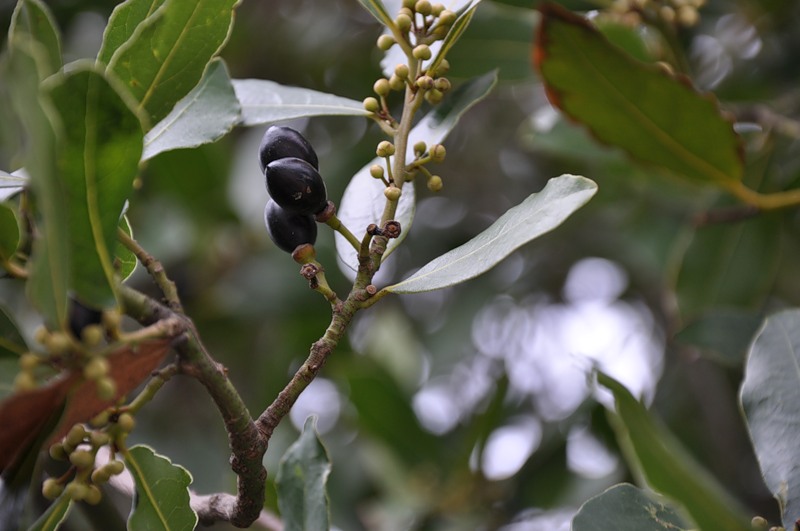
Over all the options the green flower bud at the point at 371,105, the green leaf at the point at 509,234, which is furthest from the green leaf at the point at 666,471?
the green flower bud at the point at 371,105

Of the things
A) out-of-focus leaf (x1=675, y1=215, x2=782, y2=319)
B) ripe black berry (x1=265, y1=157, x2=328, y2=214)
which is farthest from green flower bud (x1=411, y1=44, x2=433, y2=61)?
out-of-focus leaf (x1=675, y1=215, x2=782, y2=319)

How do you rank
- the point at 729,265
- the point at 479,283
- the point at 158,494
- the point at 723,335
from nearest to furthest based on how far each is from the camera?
1. the point at 158,494
2. the point at 723,335
3. the point at 729,265
4. the point at 479,283

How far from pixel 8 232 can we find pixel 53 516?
0.67ft

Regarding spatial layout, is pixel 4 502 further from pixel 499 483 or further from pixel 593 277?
pixel 593 277

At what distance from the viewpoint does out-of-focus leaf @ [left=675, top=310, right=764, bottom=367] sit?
1.27m

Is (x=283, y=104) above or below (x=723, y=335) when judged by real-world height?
above

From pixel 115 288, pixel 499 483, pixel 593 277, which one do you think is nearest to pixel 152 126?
pixel 115 288

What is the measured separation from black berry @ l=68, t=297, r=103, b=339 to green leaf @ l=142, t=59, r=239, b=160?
0.75 ft

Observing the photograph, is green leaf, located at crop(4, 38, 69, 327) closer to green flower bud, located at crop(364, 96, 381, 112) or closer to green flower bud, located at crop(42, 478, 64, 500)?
green flower bud, located at crop(42, 478, 64, 500)

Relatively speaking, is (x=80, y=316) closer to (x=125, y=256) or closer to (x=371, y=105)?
(x=125, y=256)

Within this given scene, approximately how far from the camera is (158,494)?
0.71 metres

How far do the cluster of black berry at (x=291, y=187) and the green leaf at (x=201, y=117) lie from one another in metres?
0.06

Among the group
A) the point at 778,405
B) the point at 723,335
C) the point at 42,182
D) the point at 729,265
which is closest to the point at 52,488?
Answer: the point at 42,182

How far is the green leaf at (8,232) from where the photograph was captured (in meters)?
0.64
